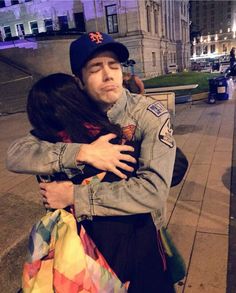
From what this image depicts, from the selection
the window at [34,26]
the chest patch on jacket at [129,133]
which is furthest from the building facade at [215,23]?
the chest patch on jacket at [129,133]

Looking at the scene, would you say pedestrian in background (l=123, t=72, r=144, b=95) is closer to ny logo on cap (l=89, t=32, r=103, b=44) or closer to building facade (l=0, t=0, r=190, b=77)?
ny logo on cap (l=89, t=32, r=103, b=44)

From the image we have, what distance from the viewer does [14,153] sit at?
1487 mm

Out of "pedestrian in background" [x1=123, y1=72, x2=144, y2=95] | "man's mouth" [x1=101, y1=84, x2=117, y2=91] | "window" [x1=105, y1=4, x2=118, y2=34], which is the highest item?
"window" [x1=105, y1=4, x2=118, y2=34]

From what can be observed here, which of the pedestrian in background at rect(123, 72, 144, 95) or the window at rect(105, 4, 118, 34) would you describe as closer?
the pedestrian in background at rect(123, 72, 144, 95)

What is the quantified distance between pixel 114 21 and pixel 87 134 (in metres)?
35.6

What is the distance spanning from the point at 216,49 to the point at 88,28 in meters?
113

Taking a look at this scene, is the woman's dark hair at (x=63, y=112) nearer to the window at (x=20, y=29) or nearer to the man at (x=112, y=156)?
the man at (x=112, y=156)

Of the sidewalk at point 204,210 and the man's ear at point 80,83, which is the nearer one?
the man's ear at point 80,83

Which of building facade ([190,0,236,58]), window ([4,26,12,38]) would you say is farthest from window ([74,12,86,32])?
building facade ([190,0,236,58])

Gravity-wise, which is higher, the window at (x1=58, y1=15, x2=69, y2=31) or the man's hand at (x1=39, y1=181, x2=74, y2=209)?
the window at (x1=58, y1=15, x2=69, y2=31)

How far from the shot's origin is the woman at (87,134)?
1.37 metres

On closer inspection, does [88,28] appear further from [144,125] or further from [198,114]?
[144,125]

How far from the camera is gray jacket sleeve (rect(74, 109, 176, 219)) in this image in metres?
1.32

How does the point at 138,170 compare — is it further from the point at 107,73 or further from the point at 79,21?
the point at 79,21
